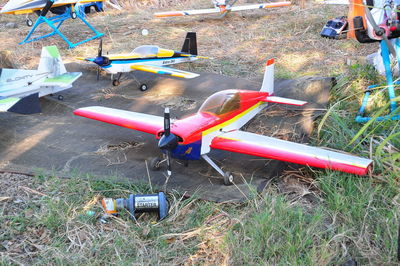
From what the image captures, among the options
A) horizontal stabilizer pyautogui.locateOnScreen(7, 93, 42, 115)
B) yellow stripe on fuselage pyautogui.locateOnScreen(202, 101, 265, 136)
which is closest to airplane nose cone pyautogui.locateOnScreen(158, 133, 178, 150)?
yellow stripe on fuselage pyautogui.locateOnScreen(202, 101, 265, 136)

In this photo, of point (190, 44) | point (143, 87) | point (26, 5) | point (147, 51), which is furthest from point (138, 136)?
point (26, 5)

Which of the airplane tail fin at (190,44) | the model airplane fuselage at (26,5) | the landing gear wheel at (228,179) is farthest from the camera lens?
the model airplane fuselage at (26,5)

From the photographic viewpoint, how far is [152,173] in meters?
4.91

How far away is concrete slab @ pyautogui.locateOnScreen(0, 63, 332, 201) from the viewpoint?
4801 millimetres

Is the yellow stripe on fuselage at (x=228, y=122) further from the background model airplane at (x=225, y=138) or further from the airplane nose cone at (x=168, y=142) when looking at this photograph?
the airplane nose cone at (x=168, y=142)

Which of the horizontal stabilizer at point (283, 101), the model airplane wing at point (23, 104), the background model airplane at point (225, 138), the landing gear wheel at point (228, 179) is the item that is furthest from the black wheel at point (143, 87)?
the landing gear wheel at point (228, 179)

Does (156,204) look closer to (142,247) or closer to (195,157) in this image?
(142,247)

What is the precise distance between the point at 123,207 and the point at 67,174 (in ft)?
3.70

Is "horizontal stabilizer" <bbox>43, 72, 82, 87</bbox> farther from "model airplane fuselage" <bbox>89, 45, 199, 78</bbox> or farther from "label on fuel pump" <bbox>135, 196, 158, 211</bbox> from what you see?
"label on fuel pump" <bbox>135, 196, 158, 211</bbox>

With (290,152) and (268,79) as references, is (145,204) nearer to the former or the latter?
(290,152)

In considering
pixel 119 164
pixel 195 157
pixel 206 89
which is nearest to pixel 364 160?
pixel 195 157

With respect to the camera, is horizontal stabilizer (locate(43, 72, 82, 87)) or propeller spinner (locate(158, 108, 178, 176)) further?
horizontal stabilizer (locate(43, 72, 82, 87))

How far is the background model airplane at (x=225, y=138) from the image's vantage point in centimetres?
433

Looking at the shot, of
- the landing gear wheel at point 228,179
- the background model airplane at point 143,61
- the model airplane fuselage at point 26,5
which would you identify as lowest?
the landing gear wheel at point 228,179
